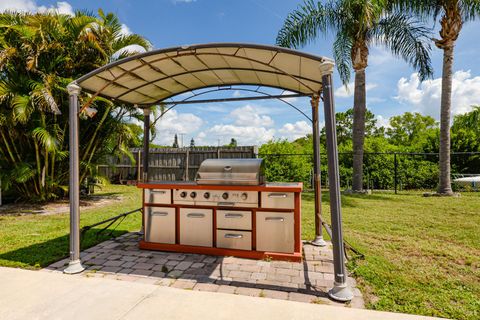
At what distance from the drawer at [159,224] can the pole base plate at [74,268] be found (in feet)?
3.08

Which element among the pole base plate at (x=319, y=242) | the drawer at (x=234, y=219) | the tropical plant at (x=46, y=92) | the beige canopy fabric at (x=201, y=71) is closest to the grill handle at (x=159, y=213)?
the drawer at (x=234, y=219)

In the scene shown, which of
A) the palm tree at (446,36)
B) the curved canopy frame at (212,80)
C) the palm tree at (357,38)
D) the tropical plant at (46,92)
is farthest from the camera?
the palm tree at (357,38)

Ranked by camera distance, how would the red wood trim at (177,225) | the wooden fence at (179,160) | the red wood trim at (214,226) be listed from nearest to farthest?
the red wood trim at (214,226) < the red wood trim at (177,225) < the wooden fence at (179,160)

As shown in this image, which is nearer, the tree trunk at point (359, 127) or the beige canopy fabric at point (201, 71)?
the beige canopy fabric at point (201, 71)

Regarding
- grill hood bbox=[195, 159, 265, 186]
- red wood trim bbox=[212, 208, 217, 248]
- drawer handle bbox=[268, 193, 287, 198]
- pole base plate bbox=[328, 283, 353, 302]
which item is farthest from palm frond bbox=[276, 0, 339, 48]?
pole base plate bbox=[328, 283, 353, 302]

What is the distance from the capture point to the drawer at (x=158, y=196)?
3797 mm

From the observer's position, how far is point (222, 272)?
3.11 meters

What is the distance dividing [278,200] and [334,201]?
0.89m

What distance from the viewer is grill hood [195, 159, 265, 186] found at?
137 inches

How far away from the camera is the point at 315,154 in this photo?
13.7 feet

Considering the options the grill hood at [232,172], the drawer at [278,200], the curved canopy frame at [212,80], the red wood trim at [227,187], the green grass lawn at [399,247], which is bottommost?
the green grass lawn at [399,247]

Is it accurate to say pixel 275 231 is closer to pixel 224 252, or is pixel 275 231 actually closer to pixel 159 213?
pixel 224 252

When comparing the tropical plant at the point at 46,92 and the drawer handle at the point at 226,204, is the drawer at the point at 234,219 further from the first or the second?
the tropical plant at the point at 46,92

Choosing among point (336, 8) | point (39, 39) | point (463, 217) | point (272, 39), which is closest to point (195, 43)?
point (39, 39)
